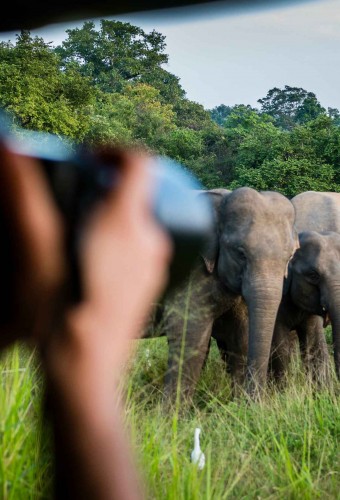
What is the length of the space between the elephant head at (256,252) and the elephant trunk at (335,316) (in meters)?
0.33

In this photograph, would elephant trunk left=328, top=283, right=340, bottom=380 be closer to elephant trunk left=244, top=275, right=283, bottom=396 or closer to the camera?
elephant trunk left=244, top=275, right=283, bottom=396

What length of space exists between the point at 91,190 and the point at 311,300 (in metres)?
4.21

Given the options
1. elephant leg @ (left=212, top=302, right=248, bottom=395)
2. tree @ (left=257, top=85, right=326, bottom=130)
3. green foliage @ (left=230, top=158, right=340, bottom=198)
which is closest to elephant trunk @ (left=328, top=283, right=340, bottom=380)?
elephant leg @ (left=212, top=302, right=248, bottom=395)

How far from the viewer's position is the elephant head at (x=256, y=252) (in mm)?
3869

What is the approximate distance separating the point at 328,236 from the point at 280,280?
64cm

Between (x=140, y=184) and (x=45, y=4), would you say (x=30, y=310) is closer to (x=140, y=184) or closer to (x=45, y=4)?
(x=140, y=184)

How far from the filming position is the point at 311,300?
448 cm

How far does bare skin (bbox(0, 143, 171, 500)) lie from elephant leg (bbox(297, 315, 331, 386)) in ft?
12.2

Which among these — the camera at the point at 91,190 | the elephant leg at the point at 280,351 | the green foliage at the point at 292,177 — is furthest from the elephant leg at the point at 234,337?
the green foliage at the point at 292,177

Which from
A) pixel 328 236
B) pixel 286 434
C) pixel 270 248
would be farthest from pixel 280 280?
pixel 286 434

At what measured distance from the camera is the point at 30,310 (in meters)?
0.36

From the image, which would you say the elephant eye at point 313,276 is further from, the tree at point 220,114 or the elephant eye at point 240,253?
the tree at point 220,114

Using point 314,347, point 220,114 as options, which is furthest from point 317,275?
point 220,114

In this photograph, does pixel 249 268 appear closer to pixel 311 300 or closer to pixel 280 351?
pixel 311 300
